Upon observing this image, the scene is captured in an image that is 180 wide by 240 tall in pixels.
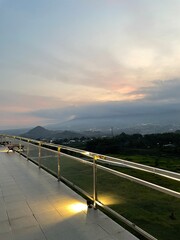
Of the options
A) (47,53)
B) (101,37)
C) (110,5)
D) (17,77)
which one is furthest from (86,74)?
(110,5)

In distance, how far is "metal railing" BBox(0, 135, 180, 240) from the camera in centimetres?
306

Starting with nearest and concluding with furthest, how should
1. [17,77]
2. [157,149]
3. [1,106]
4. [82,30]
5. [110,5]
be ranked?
[110,5], [82,30], [17,77], [1,106], [157,149]

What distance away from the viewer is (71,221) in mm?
4141

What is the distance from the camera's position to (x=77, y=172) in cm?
577

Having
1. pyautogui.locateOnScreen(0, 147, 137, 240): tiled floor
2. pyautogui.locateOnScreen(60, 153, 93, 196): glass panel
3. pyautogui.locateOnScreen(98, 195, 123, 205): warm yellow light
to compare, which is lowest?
pyautogui.locateOnScreen(0, 147, 137, 240): tiled floor

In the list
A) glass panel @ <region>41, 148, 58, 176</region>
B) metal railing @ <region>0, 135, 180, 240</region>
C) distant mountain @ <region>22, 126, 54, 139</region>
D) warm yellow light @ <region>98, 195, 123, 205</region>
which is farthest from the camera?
distant mountain @ <region>22, 126, 54, 139</region>

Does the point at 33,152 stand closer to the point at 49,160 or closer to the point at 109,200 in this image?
the point at 49,160

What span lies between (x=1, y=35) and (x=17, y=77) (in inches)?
374

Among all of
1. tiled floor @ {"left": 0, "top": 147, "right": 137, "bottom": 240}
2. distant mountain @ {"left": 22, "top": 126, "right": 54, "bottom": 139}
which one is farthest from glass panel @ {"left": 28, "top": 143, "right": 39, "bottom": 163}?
distant mountain @ {"left": 22, "top": 126, "right": 54, "bottom": 139}

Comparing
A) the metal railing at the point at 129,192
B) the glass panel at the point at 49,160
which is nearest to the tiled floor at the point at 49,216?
the metal railing at the point at 129,192

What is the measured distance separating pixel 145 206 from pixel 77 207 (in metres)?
1.58

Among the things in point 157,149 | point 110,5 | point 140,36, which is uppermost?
point 140,36

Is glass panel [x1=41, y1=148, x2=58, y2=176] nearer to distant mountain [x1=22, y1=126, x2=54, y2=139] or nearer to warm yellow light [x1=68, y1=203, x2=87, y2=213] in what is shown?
warm yellow light [x1=68, y1=203, x2=87, y2=213]

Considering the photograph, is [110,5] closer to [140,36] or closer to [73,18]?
[73,18]
